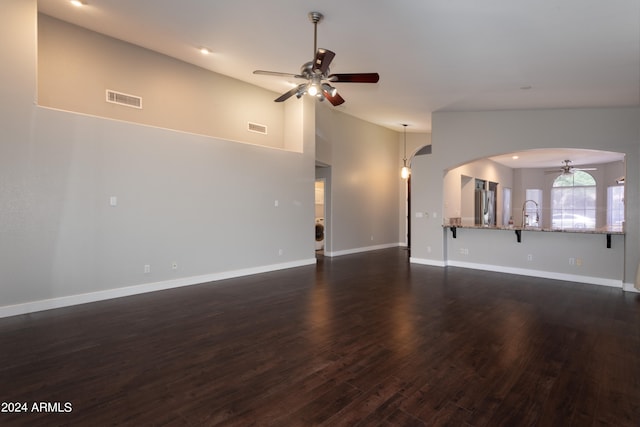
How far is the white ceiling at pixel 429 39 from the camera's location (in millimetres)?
3273

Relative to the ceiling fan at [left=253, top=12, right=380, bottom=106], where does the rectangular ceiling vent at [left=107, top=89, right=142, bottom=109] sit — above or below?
above

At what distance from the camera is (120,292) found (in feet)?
15.4

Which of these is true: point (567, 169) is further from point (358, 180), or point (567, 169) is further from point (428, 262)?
point (358, 180)

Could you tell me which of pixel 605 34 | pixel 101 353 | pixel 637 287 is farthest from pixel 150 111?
pixel 637 287

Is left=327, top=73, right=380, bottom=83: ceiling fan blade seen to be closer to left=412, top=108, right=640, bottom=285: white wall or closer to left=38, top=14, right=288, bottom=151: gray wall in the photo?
left=38, top=14, right=288, bottom=151: gray wall

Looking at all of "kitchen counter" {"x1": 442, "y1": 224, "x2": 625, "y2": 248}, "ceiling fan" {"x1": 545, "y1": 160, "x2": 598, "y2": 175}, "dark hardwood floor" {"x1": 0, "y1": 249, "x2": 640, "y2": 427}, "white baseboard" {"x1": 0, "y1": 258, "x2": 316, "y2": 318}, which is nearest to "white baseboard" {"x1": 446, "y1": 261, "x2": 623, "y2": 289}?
"kitchen counter" {"x1": 442, "y1": 224, "x2": 625, "y2": 248}

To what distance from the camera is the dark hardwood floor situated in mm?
2117

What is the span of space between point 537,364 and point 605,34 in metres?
3.30

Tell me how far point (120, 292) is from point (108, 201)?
4.30 feet

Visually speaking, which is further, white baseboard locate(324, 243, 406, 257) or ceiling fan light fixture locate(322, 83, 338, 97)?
white baseboard locate(324, 243, 406, 257)

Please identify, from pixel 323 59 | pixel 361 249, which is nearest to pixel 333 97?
pixel 323 59

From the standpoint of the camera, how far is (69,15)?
4.37 m

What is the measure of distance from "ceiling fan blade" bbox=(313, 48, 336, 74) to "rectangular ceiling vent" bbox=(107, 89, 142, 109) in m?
3.28

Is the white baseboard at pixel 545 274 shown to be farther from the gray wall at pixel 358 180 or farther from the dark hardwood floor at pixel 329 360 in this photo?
the gray wall at pixel 358 180
